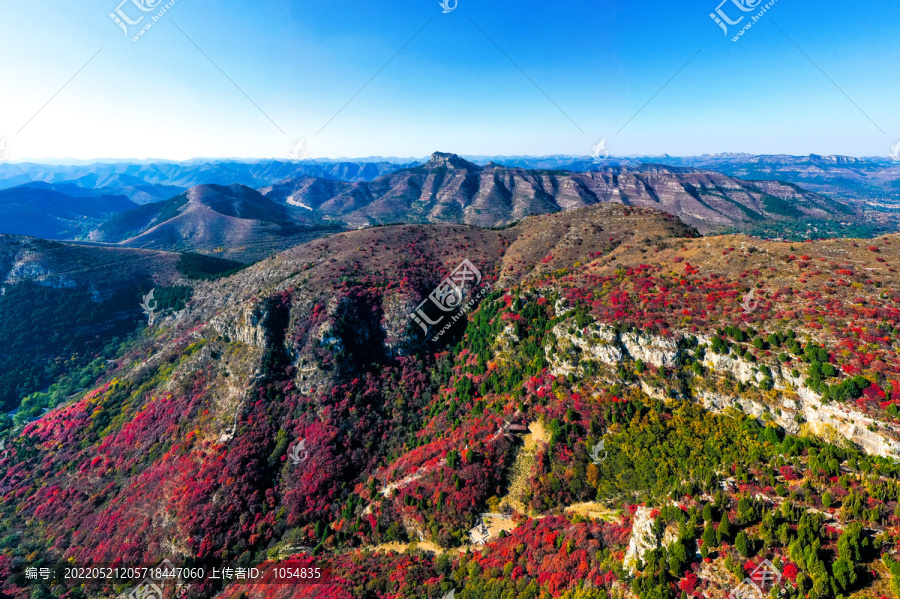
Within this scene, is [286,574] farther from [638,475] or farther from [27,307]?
[27,307]

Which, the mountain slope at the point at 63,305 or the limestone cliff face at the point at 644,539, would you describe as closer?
the limestone cliff face at the point at 644,539

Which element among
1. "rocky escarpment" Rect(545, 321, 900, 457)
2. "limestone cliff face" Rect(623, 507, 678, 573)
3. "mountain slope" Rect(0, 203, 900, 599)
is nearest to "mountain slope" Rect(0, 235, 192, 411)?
"mountain slope" Rect(0, 203, 900, 599)

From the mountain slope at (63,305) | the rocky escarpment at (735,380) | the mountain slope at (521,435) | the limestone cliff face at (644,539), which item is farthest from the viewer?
the mountain slope at (63,305)

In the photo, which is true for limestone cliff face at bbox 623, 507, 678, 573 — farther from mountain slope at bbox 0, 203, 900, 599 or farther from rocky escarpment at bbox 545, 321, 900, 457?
rocky escarpment at bbox 545, 321, 900, 457

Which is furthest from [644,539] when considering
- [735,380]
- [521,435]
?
[735,380]

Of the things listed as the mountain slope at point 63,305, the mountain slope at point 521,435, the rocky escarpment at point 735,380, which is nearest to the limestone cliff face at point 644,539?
the mountain slope at point 521,435

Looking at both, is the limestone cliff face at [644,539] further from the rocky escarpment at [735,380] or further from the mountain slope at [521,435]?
the rocky escarpment at [735,380]

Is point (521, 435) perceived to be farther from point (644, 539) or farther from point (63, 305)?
point (63, 305)

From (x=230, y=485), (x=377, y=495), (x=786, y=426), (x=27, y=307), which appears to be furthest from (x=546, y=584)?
(x=27, y=307)
